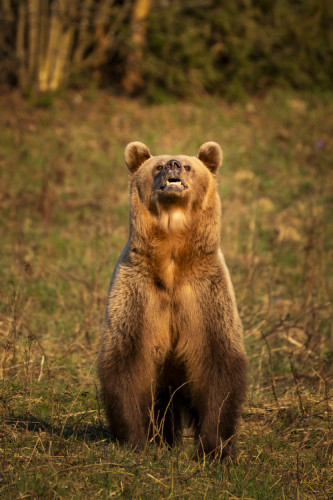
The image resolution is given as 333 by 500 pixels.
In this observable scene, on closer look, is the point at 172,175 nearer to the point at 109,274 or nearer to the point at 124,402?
the point at 124,402

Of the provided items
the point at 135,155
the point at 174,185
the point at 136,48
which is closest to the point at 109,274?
the point at 135,155

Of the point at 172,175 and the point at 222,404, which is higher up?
the point at 172,175

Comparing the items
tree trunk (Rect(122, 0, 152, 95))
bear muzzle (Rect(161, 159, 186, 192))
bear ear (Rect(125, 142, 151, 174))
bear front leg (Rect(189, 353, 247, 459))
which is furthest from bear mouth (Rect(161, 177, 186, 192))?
tree trunk (Rect(122, 0, 152, 95))

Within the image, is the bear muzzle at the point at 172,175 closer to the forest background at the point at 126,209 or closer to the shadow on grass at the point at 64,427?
the forest background at the point at 126,209

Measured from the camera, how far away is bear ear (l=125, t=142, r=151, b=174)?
429 cm

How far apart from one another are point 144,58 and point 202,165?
36.3 feet

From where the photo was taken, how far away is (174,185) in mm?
3965

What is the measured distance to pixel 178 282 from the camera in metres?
3.98

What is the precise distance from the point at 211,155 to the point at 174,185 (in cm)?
51

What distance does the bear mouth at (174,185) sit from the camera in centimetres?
396

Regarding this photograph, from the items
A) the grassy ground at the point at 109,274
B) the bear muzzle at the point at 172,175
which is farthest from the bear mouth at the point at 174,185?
the grassy ground at the point at 109,274

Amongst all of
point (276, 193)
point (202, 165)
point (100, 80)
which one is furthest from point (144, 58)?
point (202, 165)

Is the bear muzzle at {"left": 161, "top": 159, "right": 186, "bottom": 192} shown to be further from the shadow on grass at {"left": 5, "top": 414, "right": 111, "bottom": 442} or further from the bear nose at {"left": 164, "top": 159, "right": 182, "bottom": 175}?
the shadow on grass at {"left": 5, "top": 414, "right": 111, "bottom": 442}

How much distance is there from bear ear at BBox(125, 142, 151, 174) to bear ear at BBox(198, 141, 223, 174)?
364 millimetres
